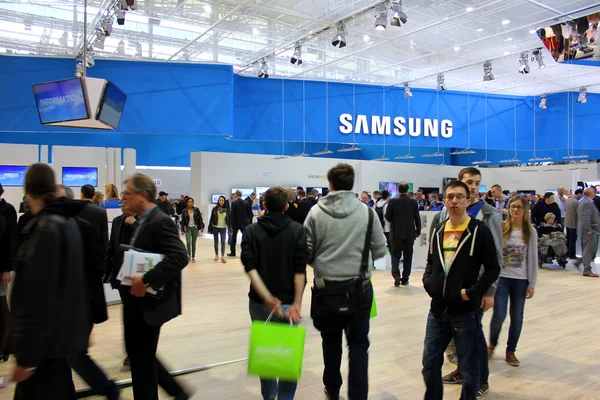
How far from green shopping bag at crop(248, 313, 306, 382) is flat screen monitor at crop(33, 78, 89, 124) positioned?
14.5ft

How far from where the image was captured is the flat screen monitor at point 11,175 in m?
10.7

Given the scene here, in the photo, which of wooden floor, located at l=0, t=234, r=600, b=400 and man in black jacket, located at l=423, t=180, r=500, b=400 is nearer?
man in black jacket, located at l=423, t=180, r=500, b=400

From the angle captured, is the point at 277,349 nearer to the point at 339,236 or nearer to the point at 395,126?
the point at 339,236

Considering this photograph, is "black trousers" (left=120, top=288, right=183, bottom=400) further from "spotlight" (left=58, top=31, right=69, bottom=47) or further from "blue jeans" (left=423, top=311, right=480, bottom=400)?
"spotlight" (left=58, top=31, right=69, bottom=47)

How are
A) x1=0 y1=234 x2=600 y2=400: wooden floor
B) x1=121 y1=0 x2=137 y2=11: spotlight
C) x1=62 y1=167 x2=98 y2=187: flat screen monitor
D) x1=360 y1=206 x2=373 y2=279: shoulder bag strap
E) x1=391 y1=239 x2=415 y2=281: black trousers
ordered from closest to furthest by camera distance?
x1=360 y1=206 x2=373 y2=279: shoulder bag strap → x1=0 y1=234 x2=600 y2=400: wooden floor → x1=391 y1=239 x2=415 y2=281: black trousers → x1=121 y1=0 x2=137 y2=11: spotlight → x1=62 y1=167 x2=98 y2=187: flat screen monitor

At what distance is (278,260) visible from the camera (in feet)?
8.99

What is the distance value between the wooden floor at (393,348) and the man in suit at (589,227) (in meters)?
1.65

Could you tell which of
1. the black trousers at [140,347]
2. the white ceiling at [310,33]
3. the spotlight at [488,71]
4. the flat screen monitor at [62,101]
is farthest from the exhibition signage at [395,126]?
the black trousers at [140,347]

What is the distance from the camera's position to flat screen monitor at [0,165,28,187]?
10.7 metres

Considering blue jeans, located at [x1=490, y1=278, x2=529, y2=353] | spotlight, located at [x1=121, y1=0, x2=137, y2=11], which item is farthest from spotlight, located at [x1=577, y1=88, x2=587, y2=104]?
blue jeans, located at [x1=490, y1=278, x2=529, y2=353]

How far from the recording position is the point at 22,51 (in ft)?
40.3

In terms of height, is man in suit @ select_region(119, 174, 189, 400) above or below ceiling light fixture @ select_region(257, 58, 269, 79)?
below

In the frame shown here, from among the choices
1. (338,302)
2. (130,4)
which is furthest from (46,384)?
(130,4)

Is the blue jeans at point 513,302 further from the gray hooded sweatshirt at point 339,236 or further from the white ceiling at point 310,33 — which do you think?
the white ceiling at point 310,33
